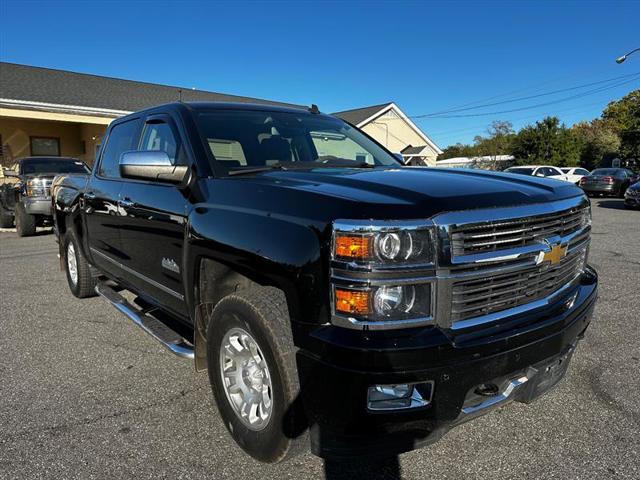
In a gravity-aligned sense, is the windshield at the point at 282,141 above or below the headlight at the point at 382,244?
above

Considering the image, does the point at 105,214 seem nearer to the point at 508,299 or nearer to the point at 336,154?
the point at 336,154

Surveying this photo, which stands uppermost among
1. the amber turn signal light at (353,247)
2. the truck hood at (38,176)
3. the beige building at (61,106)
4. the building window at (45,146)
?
the beige building at (61,106)

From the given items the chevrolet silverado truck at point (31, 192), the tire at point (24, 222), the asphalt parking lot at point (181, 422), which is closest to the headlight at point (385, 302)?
the asphalt parking lot at point (181, 422)

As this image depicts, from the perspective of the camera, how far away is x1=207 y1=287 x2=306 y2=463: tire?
2.16 m

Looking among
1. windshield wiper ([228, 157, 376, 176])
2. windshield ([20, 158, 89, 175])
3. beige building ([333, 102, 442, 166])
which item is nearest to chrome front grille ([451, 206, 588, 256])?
windshield wiper ([228, 157, 376, 176])

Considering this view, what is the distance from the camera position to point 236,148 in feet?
10.5

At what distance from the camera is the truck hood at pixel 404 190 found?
202cm

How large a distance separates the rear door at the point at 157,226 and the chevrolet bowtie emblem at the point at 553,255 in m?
1.97

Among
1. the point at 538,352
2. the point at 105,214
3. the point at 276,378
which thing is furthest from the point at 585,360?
the point at 105,214

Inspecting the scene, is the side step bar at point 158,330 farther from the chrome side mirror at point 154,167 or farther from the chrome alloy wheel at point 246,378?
the chrome side mirror at point 154,167

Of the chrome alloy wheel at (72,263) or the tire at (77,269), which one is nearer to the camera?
the tire at (77,269)

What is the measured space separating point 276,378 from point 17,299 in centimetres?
481

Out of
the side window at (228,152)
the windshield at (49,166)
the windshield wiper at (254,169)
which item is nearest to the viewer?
the windshield wiper at (254,169)

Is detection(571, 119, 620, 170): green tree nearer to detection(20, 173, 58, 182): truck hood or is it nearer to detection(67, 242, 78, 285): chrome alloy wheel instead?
detection(20, 173, 58, 182): truck hood
